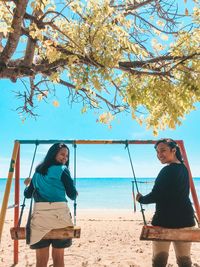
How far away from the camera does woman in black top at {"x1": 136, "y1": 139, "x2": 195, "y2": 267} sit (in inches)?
155

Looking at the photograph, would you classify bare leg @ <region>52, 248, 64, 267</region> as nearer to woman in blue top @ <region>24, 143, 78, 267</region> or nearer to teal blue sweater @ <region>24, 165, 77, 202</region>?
woman in blue top @ <region>24, 143, 78, 267</region>

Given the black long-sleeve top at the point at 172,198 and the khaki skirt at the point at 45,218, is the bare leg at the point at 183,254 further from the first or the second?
the khaki skirt at the point at 45,218

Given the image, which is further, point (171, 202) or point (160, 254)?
point (160, 254)

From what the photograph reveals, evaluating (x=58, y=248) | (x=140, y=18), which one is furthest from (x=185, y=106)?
(x=58, y=248)

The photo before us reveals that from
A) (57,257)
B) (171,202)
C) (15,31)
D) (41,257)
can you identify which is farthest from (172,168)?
(15,31)

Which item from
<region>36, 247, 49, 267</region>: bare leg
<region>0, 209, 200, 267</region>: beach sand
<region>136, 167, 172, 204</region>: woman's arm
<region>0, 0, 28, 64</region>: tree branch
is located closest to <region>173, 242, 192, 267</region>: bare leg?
<region>136, 167, 172, 204</region>: woman's arm

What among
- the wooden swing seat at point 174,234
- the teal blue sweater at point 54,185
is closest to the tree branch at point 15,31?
the teal blue sweater at point 54,185

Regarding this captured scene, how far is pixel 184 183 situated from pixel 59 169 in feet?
4.98

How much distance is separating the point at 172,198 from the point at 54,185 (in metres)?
1.43

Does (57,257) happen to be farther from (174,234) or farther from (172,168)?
(172,168)

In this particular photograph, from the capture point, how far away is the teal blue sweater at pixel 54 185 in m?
4.24

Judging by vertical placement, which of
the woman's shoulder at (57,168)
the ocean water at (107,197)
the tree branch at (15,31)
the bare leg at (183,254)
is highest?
the ocean water at (107,197)

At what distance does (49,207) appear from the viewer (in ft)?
13.9

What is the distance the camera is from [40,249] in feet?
13.9
